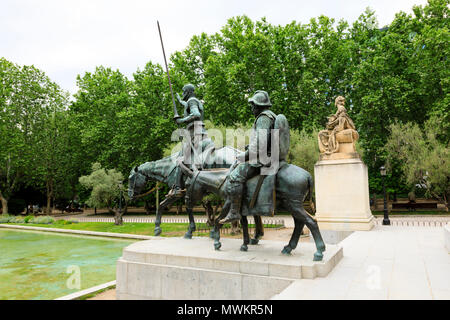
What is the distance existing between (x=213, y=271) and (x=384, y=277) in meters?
3.02

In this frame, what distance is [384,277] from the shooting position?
16.8 ft

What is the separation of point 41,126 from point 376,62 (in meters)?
35.6

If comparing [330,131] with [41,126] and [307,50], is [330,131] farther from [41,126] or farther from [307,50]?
[41,126]

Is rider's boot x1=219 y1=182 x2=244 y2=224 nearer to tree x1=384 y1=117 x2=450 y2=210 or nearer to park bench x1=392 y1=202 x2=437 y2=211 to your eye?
tree x1=384 y1=117 x2=450 y2=210

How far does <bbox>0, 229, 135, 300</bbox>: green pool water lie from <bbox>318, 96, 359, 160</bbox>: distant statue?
10400 millimetres

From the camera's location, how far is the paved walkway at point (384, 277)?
4.22 m

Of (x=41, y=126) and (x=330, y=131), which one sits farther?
(x=41, y=126)

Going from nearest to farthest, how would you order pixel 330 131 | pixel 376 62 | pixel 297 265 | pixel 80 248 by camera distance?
pixel 297 265 → pixel 80 248 → pixel 330 131 → pixel 376 62

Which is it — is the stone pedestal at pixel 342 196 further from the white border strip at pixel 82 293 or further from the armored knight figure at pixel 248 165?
the white border strip at pixel 82 293

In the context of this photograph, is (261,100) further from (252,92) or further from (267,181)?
(252,92)

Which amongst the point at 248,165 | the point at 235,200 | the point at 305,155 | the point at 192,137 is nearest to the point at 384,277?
the point at 235,200

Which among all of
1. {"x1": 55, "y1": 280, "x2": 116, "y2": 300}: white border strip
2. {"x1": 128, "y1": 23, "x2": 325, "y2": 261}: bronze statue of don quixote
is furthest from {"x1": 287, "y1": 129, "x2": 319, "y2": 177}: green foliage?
{"x1": 55, "y1": 280, "x2": 116, "y2": 300}: white border strip

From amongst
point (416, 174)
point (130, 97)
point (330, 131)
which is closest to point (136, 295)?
point (330, 131)

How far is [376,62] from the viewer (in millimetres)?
24312
